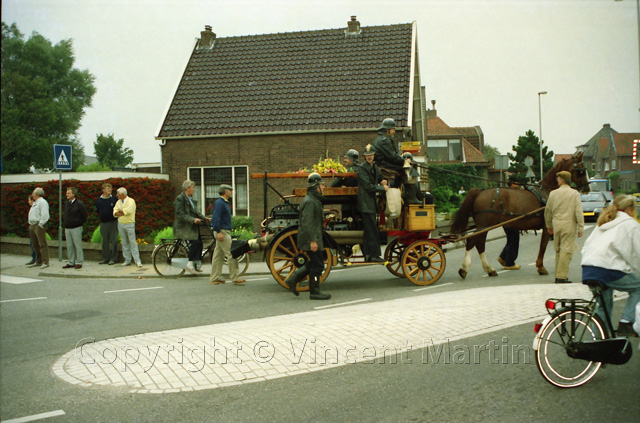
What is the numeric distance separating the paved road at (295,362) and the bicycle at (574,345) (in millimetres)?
144

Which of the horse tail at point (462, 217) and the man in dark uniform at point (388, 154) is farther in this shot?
the horse tail at point (462, 217)

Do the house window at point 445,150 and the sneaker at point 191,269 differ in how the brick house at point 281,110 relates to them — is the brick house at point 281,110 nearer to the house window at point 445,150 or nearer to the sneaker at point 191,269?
the sneaker at point 191,269

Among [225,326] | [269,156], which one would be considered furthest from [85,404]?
[269,156]

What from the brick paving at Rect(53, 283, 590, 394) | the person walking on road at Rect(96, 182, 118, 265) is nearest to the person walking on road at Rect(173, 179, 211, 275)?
the person walking on road at Rect(96, 182, 118, 265)

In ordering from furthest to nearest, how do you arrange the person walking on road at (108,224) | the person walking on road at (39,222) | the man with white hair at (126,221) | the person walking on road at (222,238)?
the person walking on road at (108,224) < the person walking on road at (39,222) < the man with white hair at (126,221) < the person walking on road at (222,238)

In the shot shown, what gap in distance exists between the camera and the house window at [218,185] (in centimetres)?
2011

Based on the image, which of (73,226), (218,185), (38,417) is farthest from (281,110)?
(38,417)

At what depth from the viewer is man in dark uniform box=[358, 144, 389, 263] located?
32.1 ft

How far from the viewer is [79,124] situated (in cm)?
682

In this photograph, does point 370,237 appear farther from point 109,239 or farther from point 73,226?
point 73,226

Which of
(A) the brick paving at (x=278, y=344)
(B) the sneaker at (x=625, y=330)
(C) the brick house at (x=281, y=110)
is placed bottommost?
(A) the brick paving at (x=278, y=344)

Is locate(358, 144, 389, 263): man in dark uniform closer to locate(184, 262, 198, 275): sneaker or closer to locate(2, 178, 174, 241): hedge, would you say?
locate(184, 262, 198, 275): sneaker

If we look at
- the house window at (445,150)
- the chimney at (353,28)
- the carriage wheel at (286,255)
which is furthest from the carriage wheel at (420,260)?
the house window at (445,150)

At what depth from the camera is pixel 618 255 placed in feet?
16.5
